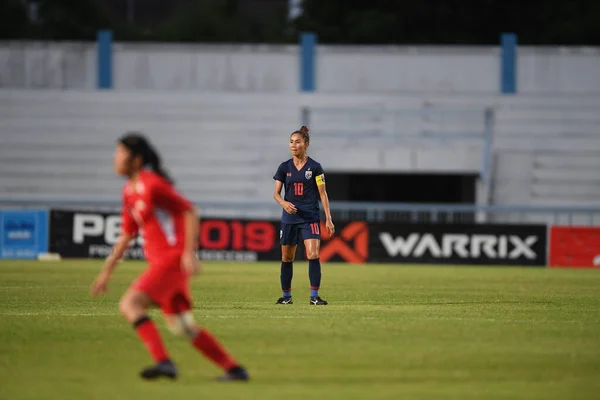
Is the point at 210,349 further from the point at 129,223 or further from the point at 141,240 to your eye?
the point at 141,240

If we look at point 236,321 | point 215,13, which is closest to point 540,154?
point 236,321

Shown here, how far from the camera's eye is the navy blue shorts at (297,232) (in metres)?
14.9

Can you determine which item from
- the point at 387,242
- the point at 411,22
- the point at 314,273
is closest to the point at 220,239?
the point at 387,242

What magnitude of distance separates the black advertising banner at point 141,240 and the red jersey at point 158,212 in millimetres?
21886

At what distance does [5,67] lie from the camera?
43094 mm

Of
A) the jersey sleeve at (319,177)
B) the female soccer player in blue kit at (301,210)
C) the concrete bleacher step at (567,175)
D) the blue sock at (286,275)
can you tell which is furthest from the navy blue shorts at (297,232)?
the concrete bleacher step at (567,175)

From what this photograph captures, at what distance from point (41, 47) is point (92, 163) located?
5.29 meters

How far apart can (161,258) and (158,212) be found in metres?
0.33

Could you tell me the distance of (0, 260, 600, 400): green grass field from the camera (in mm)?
8148

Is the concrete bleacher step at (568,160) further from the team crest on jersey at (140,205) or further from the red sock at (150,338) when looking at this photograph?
the red sock at (150,338)

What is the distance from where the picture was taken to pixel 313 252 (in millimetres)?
14891

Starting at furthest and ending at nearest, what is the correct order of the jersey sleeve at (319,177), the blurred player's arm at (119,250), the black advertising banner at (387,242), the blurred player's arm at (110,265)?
the black advertising banner at (387,242) → the jersey sleeve at (319,177) → the blurred player's arm at (119,250) → the blurred player's arm at (110,265)

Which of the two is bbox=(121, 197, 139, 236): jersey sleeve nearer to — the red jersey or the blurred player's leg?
the red jersey

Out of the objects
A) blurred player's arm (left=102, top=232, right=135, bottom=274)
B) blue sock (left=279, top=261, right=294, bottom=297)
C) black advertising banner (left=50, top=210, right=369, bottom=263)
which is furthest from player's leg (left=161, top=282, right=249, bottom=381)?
black advertising banner (left=50, top=210, right=369, bottom=263)
